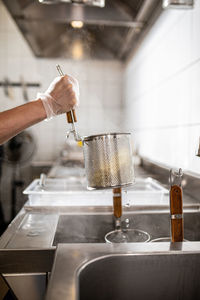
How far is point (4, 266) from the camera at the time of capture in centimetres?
69

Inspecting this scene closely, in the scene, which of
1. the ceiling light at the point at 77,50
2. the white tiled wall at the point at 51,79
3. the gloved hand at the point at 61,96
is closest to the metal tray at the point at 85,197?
the gloved hand at the point at 61,96

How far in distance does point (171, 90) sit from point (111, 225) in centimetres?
94

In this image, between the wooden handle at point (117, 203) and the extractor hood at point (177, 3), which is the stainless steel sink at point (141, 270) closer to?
the wooden handle at point (117, 203)

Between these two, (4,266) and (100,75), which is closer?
(4,266)

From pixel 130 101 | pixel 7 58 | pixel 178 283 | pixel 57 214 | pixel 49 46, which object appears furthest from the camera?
pixel 7 58

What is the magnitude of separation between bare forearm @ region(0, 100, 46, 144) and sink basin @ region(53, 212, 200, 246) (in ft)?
1.14

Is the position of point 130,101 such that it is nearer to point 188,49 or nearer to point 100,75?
point 100,75

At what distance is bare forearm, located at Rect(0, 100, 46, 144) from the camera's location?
752mm

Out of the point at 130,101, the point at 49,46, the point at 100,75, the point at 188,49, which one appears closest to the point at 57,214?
the point at 188,49

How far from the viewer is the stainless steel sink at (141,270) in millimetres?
601

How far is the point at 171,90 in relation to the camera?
5.25 ft

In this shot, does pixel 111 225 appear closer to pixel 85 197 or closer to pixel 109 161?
pixel 85 197

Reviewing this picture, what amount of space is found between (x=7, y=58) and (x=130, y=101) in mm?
1387

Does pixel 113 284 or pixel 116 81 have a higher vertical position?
pixel 116 81
